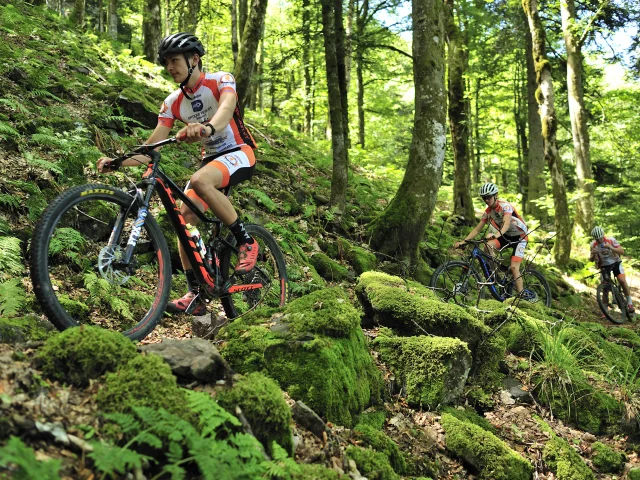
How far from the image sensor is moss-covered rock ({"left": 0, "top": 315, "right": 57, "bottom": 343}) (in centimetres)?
287

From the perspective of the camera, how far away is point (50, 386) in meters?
2.33

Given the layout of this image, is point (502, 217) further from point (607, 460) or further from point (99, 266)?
point (99, 266)

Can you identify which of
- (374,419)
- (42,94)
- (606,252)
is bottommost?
(374,419)

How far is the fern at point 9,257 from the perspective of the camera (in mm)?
4133

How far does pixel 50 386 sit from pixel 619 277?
15018mm

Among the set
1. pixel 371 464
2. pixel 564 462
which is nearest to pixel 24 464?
pixel 371 464

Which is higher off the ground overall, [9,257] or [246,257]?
[9,257]

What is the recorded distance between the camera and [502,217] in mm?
10648

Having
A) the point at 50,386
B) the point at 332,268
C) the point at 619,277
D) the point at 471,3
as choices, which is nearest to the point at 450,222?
the point at 619,277

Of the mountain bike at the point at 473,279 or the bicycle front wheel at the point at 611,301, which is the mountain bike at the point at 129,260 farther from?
the bicycle front wheel at the point at 611,301

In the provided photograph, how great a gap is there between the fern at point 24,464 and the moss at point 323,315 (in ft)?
8.50

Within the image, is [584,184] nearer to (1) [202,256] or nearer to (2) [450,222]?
(2) [450,222]

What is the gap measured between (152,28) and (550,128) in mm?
13303

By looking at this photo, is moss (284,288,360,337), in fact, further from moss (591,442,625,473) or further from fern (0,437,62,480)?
moss (591,442,625,473)
